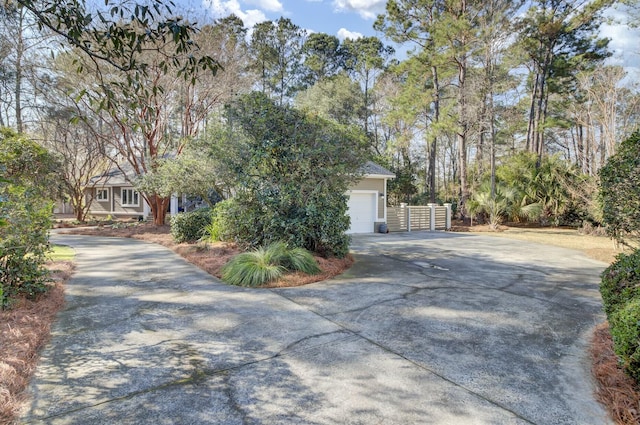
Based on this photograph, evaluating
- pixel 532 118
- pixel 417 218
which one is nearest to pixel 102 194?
pixel 417 218

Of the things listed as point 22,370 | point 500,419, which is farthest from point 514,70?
point 22,370

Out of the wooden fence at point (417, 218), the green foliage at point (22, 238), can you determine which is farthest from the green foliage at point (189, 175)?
the wooden fence at point (417, 218)

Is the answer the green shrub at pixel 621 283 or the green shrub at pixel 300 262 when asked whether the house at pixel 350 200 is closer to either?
the green shrub at pixel 300 262

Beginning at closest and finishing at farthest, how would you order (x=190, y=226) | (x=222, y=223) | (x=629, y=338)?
(x=629, y=338)
(x=222, y=223)
(x=190, y=226)

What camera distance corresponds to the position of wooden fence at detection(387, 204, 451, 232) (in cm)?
1713

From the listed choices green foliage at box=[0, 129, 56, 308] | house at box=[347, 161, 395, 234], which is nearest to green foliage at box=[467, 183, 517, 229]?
house at box=[347, 161, 395, 234]

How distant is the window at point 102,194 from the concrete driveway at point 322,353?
20476 mm

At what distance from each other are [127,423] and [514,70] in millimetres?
25879

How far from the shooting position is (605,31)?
1914cm

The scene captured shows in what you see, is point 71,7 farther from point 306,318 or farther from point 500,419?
point 500,419

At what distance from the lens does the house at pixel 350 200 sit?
1600 cm

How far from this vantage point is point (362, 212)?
16188 millimetres

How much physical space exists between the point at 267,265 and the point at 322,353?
3.36m

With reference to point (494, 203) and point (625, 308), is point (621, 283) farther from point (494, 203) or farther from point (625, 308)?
point (494, 203)
